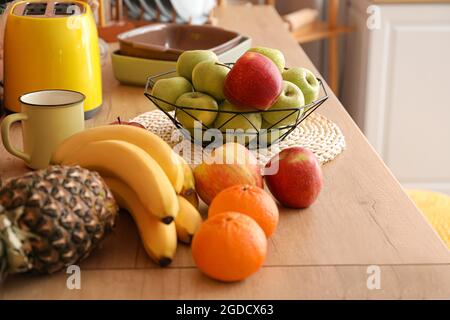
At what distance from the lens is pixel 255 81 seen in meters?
1.01

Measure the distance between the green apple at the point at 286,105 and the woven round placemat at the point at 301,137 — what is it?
0.18 ft

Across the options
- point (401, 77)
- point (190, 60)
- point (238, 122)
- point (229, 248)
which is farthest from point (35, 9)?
point (401, 77)

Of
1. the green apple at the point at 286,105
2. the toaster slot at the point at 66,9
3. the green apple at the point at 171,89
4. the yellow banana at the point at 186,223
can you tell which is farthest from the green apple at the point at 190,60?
the yellow banana at the point at 186,223

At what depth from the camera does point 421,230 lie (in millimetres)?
883

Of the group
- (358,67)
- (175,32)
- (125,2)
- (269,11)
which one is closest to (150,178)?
(175,32)

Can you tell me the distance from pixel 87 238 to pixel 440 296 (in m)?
0.37

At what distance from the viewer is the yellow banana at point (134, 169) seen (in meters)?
0.78

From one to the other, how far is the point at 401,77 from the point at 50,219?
77.5 inches

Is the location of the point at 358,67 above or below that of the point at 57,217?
below

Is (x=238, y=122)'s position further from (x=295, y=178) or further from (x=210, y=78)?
(x=295, y=178)

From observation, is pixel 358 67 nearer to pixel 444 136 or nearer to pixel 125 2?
pixel 444 136

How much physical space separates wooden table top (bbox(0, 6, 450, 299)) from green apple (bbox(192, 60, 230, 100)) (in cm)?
20
